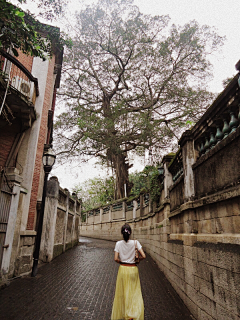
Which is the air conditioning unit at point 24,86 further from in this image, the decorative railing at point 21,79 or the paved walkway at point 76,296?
the paved walkway at point 76,296

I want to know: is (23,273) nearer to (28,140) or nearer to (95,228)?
(28,140)

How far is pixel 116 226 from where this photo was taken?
21.4 meters

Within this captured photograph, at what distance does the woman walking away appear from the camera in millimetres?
3611

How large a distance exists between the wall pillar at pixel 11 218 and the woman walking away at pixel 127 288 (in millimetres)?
4011

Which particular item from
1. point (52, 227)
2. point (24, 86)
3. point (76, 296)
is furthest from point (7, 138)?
point (76, 296)

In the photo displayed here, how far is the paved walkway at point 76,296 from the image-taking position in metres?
4.25

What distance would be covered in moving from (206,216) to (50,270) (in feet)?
20.7

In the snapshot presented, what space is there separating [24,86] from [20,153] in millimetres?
2461

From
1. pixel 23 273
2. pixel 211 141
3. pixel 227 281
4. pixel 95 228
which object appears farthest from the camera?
pixel 95 228

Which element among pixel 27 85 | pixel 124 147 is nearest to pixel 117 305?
pixel 27 85

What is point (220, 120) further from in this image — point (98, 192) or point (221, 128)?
point (98, 192)

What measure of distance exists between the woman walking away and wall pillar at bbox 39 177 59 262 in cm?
680

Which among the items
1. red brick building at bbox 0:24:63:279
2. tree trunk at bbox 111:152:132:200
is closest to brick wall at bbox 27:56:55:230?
red brick building at bbox 0:24:63:279

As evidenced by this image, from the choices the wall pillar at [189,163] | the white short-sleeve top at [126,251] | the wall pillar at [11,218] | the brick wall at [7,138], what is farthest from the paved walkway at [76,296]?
the brick wall at [7,138]
